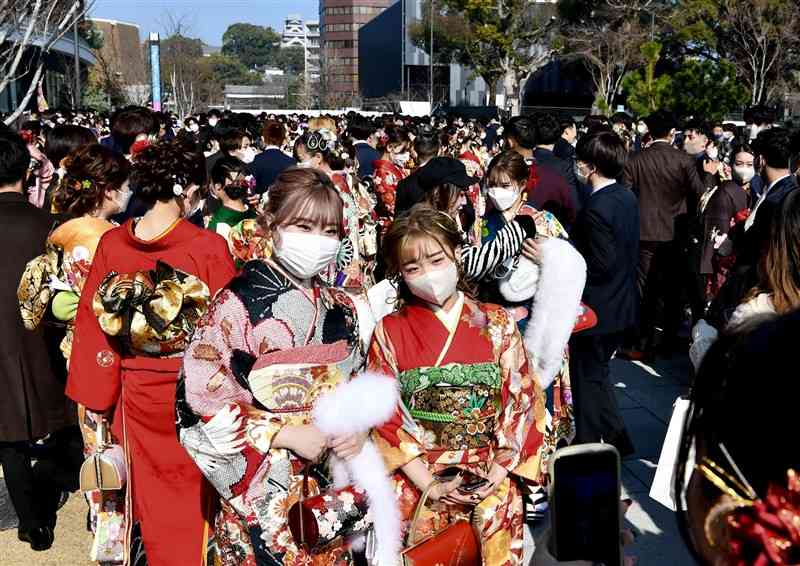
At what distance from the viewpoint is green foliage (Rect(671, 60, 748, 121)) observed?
2727 cm

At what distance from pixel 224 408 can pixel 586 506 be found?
1.10 m

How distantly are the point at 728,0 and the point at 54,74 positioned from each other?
34.5m

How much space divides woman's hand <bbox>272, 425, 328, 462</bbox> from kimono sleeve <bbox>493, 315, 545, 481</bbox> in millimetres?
696

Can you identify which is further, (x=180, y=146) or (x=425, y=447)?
(x=180, y=146)

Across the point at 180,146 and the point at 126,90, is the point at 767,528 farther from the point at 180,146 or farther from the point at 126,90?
the point at 126,90

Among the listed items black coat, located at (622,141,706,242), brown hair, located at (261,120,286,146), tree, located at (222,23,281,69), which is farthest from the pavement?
tree, located at (222,23,281,69)

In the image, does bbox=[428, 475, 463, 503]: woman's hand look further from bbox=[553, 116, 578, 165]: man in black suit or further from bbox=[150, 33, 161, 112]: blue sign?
bbox=[150, 33, 161, 112]: blue sign

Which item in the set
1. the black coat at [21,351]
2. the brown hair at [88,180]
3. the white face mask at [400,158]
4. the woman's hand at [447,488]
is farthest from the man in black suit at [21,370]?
the white face mask at [400,158]

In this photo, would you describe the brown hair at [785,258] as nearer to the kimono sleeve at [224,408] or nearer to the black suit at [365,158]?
the kimono sleeve at [224,408]

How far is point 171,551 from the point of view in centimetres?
323

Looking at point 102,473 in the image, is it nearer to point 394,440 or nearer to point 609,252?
point 394,440

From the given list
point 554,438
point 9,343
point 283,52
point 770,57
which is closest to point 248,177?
point 9,343

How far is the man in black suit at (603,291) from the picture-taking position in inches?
188

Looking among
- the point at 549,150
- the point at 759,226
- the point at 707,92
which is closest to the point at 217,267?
the point at 759,226
